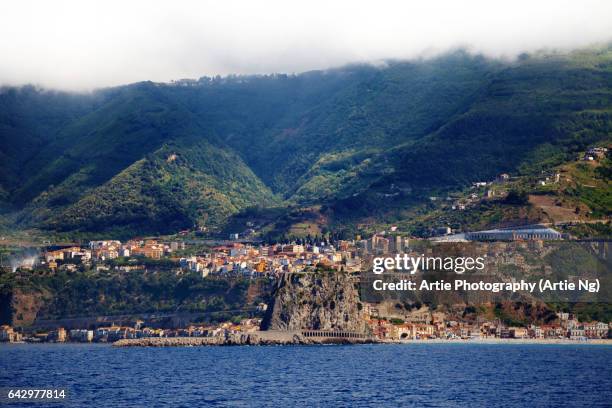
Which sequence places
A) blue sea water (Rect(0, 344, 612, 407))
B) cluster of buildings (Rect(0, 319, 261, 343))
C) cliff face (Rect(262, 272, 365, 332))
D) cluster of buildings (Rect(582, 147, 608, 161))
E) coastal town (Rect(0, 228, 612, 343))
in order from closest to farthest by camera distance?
1. blue sea water (Rect(0, 344, 612, 407))
2. cliff face (Rect(262, 272, 365, 332))
3. coastal town (Rect(0, 228, 612, 343))
4. cluster of buildings (Rect(0, 319, 261, 343))
5. cluster of buildings (Rect(582, 147, 608, 161))

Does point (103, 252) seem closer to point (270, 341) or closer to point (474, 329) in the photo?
point (270, 341)

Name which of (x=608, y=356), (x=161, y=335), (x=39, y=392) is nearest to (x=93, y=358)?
(x=161, y=335)

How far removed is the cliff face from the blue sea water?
143 inches

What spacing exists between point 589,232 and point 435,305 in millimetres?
17336

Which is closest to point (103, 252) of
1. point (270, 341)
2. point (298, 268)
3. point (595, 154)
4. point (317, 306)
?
point (298, 268)

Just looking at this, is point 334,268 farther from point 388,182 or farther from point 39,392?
point 39,392

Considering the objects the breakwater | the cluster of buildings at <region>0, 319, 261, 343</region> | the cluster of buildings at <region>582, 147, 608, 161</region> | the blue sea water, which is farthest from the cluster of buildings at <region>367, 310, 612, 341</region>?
the cluster of buildings at <region>582, 147, 608, 161</region>

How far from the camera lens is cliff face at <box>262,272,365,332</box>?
130m

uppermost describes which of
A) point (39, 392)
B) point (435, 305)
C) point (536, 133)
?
point (536, 133)

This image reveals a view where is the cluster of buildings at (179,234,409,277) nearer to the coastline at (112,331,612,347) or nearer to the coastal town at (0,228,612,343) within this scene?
the coastal town at (0,228,612,343)

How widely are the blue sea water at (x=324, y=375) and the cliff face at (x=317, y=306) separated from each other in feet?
11.9

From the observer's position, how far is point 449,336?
133m

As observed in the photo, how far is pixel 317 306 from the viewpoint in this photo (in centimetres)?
13088

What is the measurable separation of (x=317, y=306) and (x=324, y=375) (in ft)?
113
